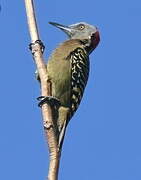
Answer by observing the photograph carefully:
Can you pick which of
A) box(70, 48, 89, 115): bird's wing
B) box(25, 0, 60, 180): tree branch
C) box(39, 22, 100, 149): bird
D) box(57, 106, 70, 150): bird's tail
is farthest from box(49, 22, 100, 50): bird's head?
box(25, 0, 60, 180): tree branch

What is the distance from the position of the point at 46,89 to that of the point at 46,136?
0.76m

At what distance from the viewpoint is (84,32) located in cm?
1062

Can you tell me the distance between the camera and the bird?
8148 mm

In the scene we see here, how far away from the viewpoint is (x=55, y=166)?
14.8ft

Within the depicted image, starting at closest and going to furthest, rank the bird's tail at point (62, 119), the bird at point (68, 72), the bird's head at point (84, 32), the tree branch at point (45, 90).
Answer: the tree branch at point (45, 90) < the bird's tail at point (62, 119) < the bird at point (68, 72) < the bird's head at point (84, 32)

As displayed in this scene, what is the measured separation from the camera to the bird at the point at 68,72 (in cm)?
815

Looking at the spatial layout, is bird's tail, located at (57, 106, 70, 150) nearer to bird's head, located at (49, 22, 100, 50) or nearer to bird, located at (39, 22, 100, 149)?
bird, located at (39, 22, 100, 149)

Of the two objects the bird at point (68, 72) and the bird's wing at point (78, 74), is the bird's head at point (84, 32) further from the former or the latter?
the bird's wing at point (78, 74)

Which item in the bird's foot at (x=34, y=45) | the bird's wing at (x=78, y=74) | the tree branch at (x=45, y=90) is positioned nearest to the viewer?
the tree branch at (x=45, y=90)

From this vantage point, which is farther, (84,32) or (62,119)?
(84,32)

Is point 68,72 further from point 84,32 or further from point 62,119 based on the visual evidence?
point 84,32

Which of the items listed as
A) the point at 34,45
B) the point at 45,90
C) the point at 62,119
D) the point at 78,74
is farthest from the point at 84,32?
the point at 45,90

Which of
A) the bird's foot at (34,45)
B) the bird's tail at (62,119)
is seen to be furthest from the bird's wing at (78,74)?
the bird's foot at (34,45)

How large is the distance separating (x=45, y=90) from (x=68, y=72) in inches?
128
